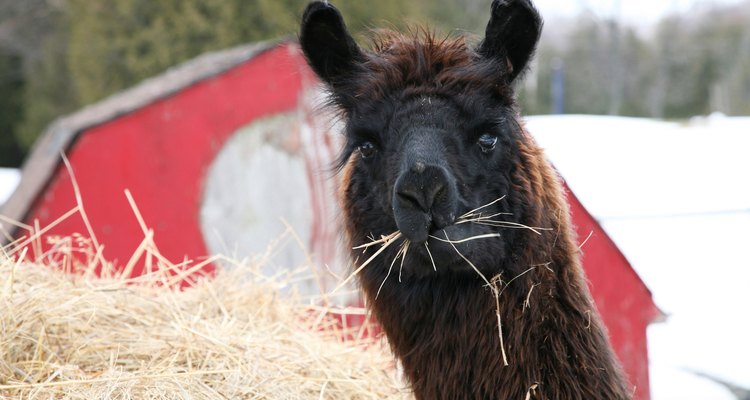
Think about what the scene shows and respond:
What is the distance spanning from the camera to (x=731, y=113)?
2212cm

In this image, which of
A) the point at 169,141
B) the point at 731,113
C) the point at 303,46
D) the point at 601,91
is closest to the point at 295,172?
the point at 169,141

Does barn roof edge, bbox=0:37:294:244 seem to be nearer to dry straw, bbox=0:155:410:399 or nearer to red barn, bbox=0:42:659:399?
red barn, bbox=0:42:659:399

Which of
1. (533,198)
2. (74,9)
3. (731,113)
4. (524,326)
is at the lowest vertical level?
(731,113)

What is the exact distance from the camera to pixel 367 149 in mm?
3162

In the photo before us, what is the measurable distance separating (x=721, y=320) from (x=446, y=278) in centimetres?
356

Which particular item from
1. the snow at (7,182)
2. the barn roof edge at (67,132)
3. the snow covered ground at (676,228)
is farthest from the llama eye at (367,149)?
the snow at (7,182)

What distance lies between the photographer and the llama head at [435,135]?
9.15 feet

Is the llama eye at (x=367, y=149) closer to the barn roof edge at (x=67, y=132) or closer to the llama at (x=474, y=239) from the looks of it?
the llama at (x=474, y=239)

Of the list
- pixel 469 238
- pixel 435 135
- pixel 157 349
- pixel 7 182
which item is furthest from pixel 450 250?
pixel 7 182

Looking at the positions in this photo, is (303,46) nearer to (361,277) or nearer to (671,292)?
Result: (361,277)

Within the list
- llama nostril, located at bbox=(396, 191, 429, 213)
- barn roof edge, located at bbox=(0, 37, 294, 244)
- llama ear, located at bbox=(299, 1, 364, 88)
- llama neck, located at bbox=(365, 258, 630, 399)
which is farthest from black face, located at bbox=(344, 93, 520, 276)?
barn roof edge, located at bbox=(0, 37, 294, 244)

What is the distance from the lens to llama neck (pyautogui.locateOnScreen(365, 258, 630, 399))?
2.98 metres

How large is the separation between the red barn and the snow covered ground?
6.58ft

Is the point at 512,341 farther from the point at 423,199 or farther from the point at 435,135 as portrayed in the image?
the point at 435,135
